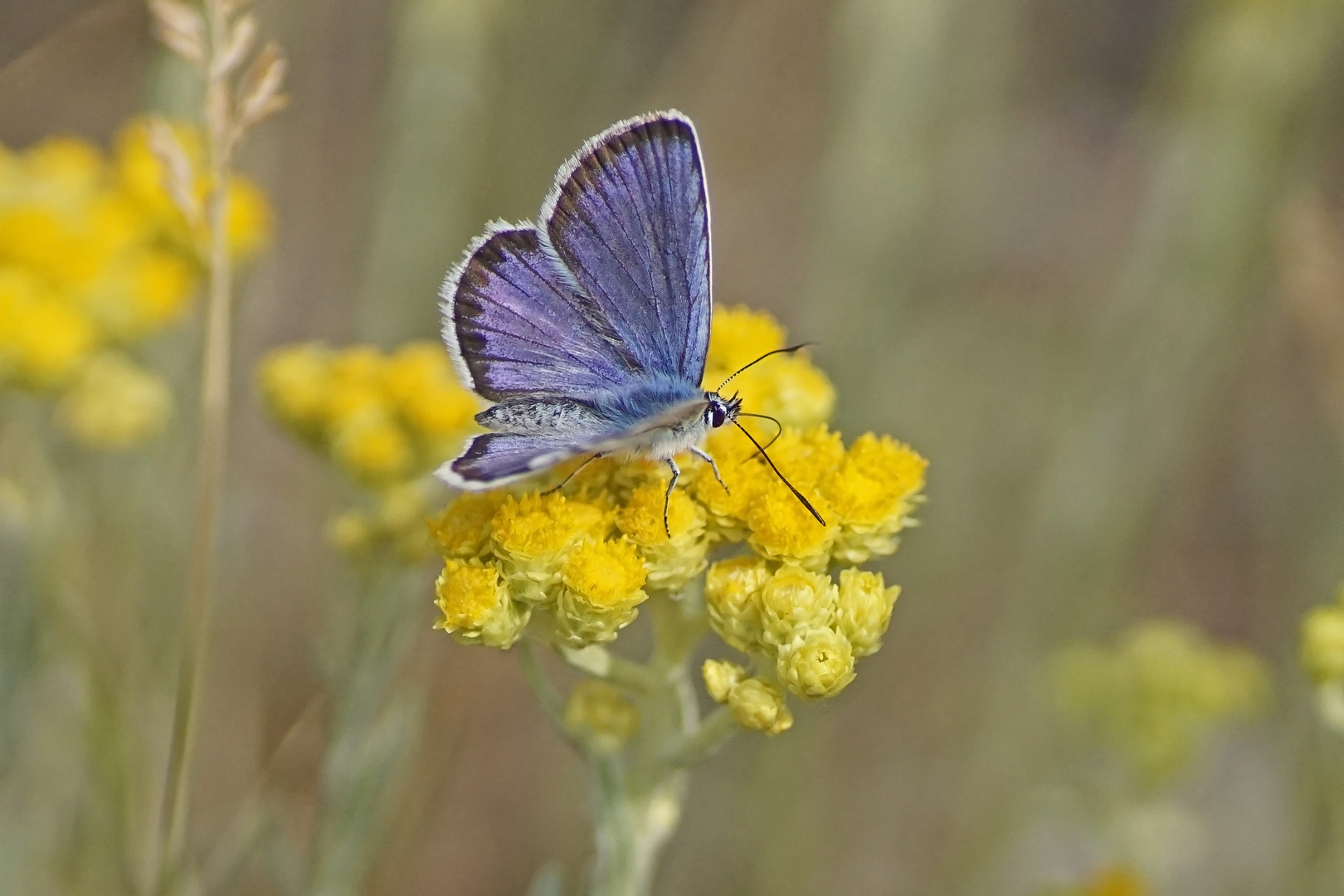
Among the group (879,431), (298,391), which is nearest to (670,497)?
(298,391)

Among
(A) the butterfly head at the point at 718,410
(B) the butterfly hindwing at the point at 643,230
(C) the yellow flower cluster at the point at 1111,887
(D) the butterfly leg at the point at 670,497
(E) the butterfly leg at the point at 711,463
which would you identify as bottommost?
(C) the yellow flower cluster at the point at 1111,887

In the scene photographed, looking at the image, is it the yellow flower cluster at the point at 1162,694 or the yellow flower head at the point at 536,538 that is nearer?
the yellow flower head at the point at 536,538

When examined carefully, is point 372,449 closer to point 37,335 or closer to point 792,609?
point 37,335

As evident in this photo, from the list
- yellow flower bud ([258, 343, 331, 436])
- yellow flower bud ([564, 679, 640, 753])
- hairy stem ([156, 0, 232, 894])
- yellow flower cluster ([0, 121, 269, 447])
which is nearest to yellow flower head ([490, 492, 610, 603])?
yellow flower bud ([564, 679, 640, 753])

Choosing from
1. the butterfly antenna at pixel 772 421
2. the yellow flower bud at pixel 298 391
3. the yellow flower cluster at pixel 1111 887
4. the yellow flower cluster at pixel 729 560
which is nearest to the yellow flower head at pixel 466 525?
the yellow flower cluster at pixel 729 560

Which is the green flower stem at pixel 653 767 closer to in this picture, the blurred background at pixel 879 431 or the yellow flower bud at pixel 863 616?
the yellow flower bud at pixel 863 616

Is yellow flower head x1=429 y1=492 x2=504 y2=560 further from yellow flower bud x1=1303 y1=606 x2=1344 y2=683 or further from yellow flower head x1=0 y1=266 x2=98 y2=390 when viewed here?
yellow flower bud x1=1303 y1=606 x2=1344 y2=683
